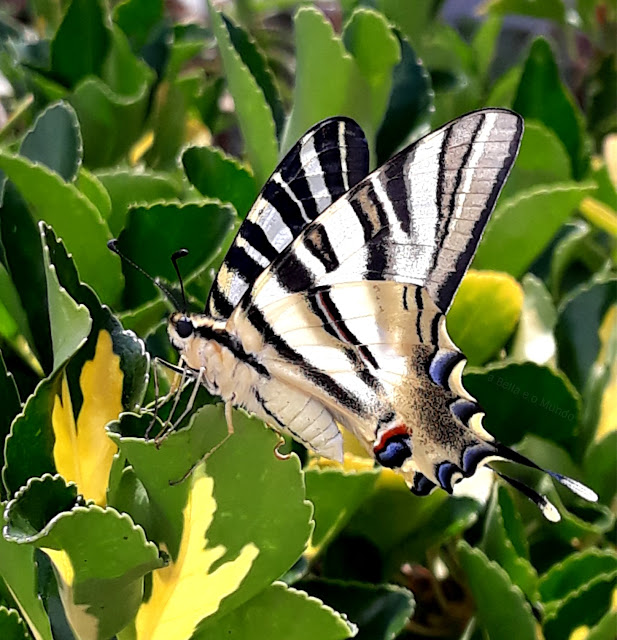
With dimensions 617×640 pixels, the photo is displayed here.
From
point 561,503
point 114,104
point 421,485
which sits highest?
point 114,104

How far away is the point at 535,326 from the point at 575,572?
0.22m

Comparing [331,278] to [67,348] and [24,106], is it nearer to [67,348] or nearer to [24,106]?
[67,348]

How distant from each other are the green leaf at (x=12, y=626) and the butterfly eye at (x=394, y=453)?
8.9 inches

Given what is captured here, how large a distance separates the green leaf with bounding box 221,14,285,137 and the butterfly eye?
35 centimetres

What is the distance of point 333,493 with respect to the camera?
52 cm

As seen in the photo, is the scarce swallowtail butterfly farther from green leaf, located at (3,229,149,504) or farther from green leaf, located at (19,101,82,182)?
green leaf, located at (19,101,82,182)

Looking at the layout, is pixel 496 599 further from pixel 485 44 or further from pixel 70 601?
pixel 485 44

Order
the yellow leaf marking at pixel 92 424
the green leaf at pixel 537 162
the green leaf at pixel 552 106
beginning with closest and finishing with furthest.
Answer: the yellow leaf marking at pixel 92 424 < the green leaf at pixel 537 162 < the green leaf at pixel 552 106

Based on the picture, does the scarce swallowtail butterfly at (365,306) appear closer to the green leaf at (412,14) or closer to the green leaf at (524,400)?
the green leaf at (524,400)

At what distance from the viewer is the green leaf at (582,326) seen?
A: 28.6 inches

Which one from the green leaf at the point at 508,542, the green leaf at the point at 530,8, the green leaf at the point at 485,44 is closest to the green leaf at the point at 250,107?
the green leaf at the point at 508,542

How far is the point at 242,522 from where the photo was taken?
0.41m

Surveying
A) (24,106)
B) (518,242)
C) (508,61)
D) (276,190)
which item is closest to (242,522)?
(276,190)

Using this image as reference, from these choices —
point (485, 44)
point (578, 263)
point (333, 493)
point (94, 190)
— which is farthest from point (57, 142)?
point (485, 44)
